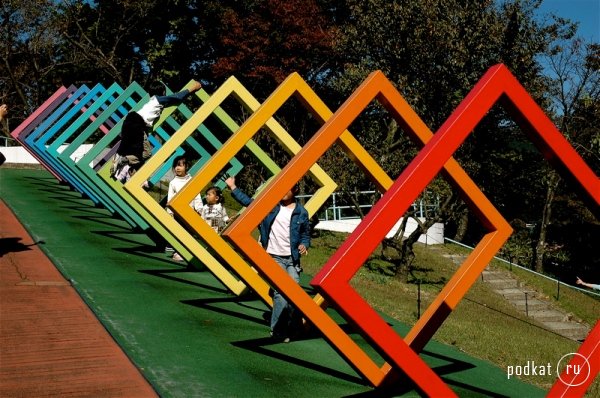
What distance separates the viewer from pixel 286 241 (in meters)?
A: 6.70

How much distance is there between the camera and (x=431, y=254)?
75.6ft

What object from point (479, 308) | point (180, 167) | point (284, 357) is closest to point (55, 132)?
point (180, 167)

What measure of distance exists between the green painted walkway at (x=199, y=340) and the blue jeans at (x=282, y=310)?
0.17 m

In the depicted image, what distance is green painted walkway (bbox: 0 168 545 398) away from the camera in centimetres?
526

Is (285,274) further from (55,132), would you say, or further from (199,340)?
(55,132)

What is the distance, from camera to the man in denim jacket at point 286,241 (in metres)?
6.63

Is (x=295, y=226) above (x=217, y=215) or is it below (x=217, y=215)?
above

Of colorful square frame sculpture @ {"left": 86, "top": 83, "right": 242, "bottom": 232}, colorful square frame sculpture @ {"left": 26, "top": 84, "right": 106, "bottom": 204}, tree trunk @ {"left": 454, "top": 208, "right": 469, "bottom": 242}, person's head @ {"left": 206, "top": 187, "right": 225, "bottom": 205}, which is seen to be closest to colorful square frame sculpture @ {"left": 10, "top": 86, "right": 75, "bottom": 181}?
colorful square frame sculpture @ {"left": 26, "top": 84, "right": 106, "bottom": 204}

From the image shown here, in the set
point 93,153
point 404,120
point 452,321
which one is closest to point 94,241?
point 93,153

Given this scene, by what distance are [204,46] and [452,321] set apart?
87.7 feet

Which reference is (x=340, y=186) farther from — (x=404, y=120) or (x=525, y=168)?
(x=525, y=168)

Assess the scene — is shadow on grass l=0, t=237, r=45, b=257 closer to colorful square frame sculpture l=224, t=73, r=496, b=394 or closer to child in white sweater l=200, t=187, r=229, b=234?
child in white sweater l=200, t=187, r=229, b=234

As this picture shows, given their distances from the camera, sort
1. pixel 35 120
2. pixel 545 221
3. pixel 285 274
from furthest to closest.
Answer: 1. pixel 545 221
2. pixel 35 120
3. pixel 285 274

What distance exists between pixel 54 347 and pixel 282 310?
2.13 m
